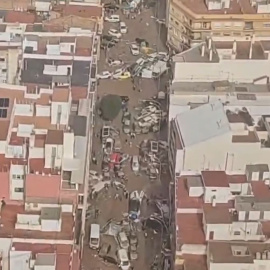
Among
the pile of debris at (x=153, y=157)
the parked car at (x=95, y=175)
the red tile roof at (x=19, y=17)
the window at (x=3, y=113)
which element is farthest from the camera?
the red tile roof at (x=19, y=17)

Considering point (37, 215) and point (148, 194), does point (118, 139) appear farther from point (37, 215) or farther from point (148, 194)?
point (37, 215)

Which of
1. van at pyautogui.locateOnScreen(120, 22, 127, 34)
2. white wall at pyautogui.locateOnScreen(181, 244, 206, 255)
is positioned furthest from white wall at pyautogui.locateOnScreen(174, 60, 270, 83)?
white wall at pyautogui.locateOnScreen(181, 244, 206, 255)

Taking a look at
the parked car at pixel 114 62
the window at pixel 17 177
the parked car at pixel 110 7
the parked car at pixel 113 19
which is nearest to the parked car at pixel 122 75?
the parked car at pixel 114 62

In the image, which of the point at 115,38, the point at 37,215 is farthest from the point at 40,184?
the point at 115,38

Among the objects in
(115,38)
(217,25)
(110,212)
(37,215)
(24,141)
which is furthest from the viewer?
(115,38)

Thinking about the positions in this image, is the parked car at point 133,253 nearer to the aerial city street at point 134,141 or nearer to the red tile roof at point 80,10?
the aerial city street at point 134,141
